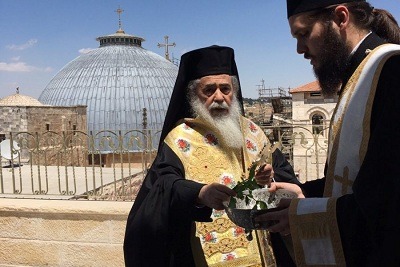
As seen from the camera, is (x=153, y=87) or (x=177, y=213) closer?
(x=177, y=213)

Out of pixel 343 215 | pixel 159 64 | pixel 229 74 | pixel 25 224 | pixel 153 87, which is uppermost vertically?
pixel 159 64

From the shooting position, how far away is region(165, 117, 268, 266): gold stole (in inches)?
93.2

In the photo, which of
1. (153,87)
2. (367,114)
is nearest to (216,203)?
(367,114)

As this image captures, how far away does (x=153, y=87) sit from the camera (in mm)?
31641

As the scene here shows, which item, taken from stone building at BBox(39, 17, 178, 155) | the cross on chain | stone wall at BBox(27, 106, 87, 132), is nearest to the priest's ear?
the cross on chain

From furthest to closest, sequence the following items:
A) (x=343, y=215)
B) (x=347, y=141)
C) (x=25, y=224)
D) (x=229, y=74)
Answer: (x=25, y=224), (x=229, y=74), (x=347, y=141), (x=343, y=215)

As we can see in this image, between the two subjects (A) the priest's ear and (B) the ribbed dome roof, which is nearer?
(A) the priest's ear

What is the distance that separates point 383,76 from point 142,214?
4.53 ft

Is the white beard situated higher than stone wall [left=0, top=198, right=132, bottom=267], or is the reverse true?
the white beard

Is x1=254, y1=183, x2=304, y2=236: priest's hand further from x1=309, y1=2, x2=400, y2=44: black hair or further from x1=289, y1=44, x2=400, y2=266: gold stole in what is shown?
x1=309, y1=2, x2=400, y2=44: black hair

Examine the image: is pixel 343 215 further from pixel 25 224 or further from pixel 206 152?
pixel 25 224

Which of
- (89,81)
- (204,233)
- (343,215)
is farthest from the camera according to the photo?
(89,81)

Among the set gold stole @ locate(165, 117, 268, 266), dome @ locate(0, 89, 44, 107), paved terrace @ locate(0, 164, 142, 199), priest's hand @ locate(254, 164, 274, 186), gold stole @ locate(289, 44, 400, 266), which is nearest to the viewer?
gold stole @ locate(289, 44, 400, 266)

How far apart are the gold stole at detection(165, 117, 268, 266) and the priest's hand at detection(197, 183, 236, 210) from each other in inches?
17.7
